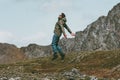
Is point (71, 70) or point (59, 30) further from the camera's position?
point (59, 30)

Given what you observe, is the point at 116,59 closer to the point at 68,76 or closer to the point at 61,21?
the point at 61,21

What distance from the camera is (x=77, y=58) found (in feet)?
385

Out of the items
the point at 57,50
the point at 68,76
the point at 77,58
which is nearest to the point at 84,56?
the point at 77,58

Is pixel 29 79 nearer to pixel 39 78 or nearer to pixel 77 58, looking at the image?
pixel 39 78

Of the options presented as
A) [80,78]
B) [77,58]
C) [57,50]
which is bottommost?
[80,78]

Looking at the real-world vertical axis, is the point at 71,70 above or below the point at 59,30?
below

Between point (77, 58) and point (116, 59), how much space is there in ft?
105

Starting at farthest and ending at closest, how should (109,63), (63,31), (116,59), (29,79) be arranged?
(116,59), (109,63), (63,31), (29,79)

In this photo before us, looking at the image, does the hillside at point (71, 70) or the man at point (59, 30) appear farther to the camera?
the man at point (59, 30)

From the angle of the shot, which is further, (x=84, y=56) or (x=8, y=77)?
(x=84, y=56)

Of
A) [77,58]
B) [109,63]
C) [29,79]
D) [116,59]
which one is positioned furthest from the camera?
[77,58]

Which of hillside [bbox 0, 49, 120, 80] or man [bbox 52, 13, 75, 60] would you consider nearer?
hillside [bbox 0, 49, 120, 80]

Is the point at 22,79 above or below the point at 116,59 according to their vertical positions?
below

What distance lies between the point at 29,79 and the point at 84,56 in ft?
292
